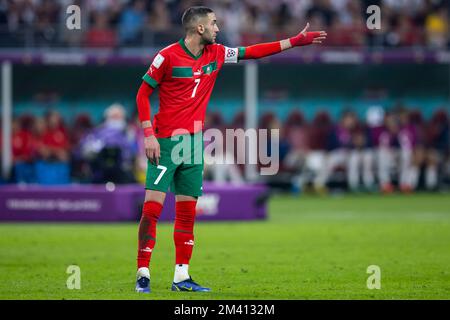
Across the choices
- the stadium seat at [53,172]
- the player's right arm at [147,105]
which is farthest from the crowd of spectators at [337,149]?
the player's right arm at [147,105]

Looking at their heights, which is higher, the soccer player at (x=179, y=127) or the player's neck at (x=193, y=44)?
the player's neck at (x=193, y=44)

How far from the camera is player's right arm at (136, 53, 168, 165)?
9891mm

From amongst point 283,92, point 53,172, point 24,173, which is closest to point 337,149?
point 283,92

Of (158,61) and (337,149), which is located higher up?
(158,61)

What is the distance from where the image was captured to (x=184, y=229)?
1021 centimetres

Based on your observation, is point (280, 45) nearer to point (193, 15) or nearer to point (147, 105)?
point (193, 15)

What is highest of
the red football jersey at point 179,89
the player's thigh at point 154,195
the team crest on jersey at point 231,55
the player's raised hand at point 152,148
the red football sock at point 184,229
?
the team crest on jersey at point 231,55

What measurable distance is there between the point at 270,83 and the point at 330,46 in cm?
307

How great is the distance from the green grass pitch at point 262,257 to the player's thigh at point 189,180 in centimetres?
99

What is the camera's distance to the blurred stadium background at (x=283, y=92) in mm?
26219

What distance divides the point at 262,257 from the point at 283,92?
1688 cm

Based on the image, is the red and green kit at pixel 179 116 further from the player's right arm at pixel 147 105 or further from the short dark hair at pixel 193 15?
the short dark hair at pixel 193 15

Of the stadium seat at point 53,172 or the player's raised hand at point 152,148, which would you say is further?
the stadium seat at point 53,172
